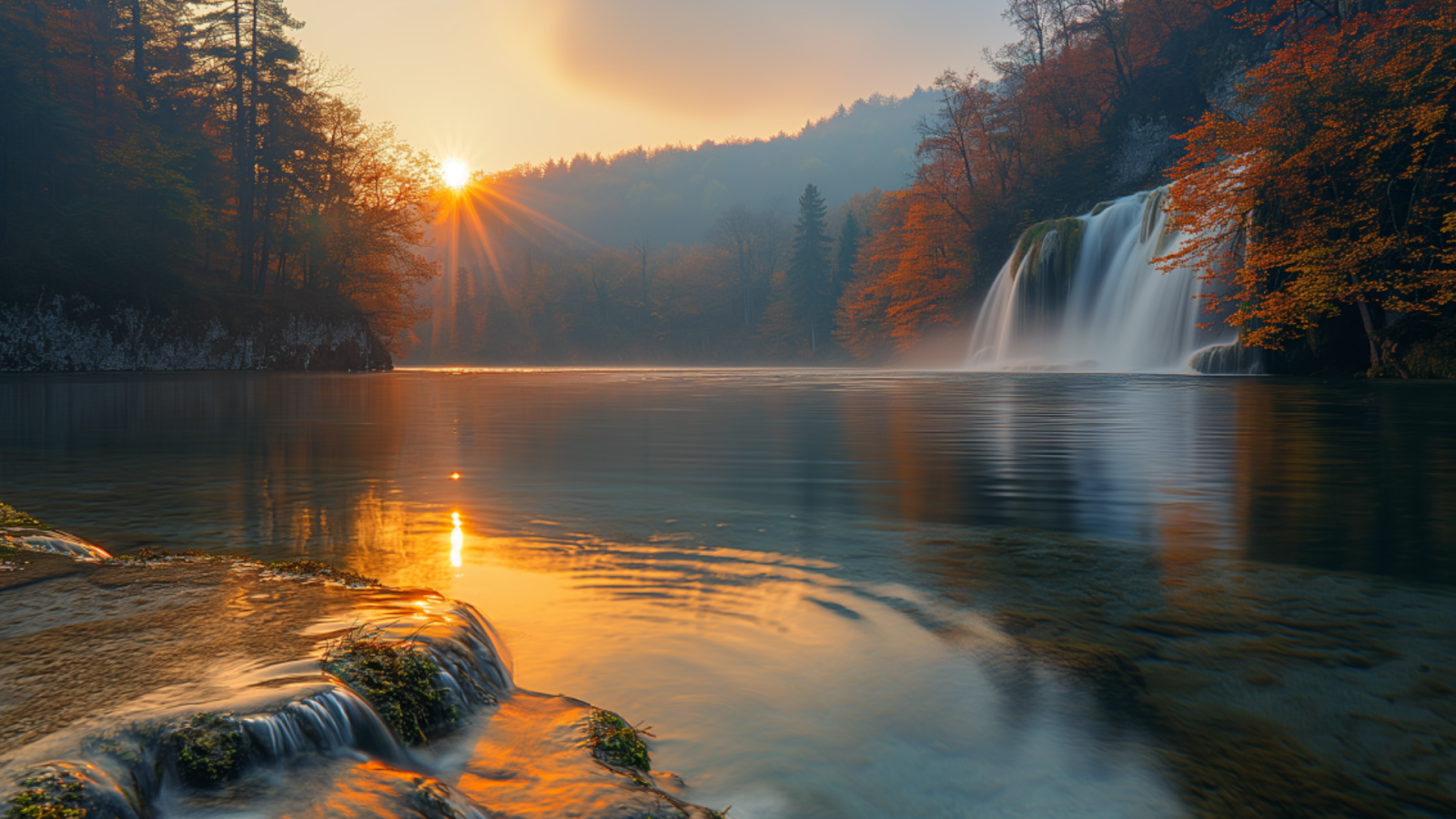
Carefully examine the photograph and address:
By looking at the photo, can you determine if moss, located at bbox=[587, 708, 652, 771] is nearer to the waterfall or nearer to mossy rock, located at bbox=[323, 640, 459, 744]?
mossy rock, located at bbox=[323, 640, 459, 744]

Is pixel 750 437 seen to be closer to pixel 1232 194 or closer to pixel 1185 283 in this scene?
pixel 1232 194

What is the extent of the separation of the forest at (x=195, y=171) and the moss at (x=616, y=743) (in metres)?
38.2

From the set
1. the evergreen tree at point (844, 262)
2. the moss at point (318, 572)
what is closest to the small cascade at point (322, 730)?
the moss at point (318, 572)

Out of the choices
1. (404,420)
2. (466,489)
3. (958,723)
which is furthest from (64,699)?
(404,420)

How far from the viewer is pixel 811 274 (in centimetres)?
8438

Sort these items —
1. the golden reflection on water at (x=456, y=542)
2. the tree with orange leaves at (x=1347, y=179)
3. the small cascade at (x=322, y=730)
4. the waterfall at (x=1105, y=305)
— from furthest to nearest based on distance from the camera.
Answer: the waterfall at (x=1105, y=305)
the tree with orange leaves at (x=1347, y=179)
the golden reflection on water at (x=456, y=542)
the small cascade at (x=322, y=730)

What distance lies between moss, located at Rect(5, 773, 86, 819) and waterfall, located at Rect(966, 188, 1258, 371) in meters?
29.9

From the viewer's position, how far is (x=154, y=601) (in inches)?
100.0

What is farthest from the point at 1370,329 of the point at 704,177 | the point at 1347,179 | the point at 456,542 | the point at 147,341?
the point at 704,177

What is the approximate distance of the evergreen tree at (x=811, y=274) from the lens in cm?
8400

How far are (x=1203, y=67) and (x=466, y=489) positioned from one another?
145 ft

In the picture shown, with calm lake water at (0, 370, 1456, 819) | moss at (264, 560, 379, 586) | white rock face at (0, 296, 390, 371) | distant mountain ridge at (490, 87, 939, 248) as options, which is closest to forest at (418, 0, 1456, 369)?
calm lake water at (0, 370, 1456, 819)

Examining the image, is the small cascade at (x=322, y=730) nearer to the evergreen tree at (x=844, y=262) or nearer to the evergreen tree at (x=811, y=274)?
the evergreen tree at (x=844, y=262)

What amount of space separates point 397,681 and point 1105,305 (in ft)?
119
